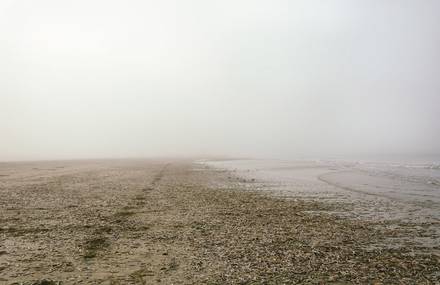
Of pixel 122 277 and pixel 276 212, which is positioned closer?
pixel 122 277

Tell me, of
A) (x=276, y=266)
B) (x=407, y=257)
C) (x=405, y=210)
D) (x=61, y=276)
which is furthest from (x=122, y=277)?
(x=405, y=210)

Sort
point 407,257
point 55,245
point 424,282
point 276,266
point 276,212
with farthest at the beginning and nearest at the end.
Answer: point 276,212 → point 55,245 → point 407,257 → point 276,266 → point 424,282

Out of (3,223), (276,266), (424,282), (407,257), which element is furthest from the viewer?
(3,223)

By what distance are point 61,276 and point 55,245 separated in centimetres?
284

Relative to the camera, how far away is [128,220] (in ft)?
46.6

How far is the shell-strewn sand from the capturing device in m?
8.11

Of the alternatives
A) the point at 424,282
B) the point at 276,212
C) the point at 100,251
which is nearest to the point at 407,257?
the point at 424,282

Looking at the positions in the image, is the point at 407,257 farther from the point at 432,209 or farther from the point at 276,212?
the point at 432,209

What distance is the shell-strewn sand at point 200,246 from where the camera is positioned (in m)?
8.11

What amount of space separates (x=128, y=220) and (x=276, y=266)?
24.5ft

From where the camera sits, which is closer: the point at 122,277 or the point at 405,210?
the point at 122,277

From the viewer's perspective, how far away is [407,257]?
9.50 metres

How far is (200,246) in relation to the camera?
1055cm

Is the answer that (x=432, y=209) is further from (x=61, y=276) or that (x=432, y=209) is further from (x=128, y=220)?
(x=61, y=276)
